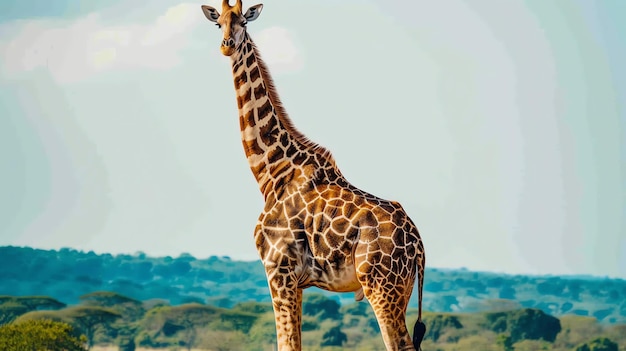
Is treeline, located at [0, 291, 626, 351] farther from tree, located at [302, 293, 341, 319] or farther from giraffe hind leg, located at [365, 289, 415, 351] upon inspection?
giraffe hind leg, located at [365, 289, 415, 351]

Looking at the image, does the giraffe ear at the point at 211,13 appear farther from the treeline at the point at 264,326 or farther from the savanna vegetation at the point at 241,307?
the treeline at the point at 264,326

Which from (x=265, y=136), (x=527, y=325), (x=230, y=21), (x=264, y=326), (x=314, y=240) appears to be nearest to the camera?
(x=314, y=240)

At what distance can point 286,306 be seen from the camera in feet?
33.4

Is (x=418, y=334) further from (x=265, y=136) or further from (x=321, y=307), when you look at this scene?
(x=321, y=307)

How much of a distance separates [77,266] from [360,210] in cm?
4260

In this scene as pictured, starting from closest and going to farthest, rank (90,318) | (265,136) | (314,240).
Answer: (314,240) < (265,136) < (90,318)

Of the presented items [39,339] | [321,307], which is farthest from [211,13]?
[321,307]

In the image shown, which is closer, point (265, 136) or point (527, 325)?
point (265, 136)

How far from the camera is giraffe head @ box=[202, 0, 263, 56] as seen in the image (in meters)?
10.5

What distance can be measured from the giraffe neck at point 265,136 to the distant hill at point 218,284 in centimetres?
3801

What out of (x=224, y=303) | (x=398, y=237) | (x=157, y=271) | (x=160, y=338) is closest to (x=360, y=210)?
(x=398, y=237)

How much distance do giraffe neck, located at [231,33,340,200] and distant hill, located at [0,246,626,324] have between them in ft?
125

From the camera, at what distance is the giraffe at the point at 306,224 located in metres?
10.0

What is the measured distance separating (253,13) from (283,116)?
33.4 inches
